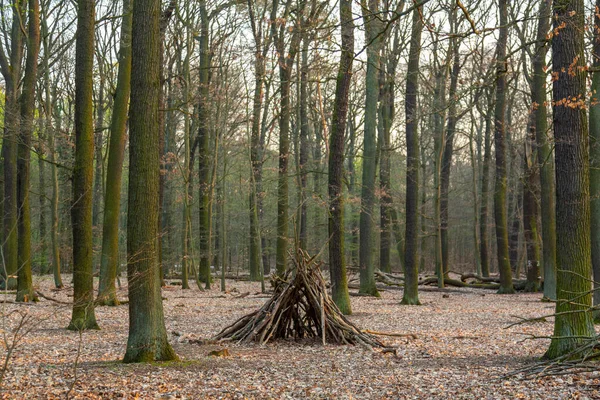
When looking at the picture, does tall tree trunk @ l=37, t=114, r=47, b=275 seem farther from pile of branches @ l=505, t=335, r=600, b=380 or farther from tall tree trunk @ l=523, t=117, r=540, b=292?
tall tree trunk @ l=523, t=117, r=540, b=292

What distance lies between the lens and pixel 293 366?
716 cm

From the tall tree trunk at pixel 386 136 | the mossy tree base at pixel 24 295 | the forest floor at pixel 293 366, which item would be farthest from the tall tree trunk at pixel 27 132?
the tall tree trunk at pixel 386 136

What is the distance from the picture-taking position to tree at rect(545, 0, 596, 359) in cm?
663

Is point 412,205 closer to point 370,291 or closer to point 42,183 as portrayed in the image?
point 370,291

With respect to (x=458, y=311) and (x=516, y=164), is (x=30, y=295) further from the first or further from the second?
(x=516, y=164)

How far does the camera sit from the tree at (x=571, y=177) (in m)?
6.63

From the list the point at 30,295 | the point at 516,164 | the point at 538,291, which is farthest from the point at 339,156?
the point at 516,164

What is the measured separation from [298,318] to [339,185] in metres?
3.50

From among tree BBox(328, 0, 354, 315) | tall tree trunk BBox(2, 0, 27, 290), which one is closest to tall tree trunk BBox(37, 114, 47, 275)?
tall tree trunk BBox(2, 0, 27, 290)

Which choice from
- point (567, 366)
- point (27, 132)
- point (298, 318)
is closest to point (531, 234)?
point (298, 318)

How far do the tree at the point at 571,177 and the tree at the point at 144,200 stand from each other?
4.37 metres

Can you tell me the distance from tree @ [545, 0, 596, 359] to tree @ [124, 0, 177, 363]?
4.37 meters

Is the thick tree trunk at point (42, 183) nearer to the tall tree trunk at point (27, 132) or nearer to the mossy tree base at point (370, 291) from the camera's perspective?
the tall tree trunk at point (27, 132)

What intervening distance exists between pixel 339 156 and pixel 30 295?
7487 millimetres
